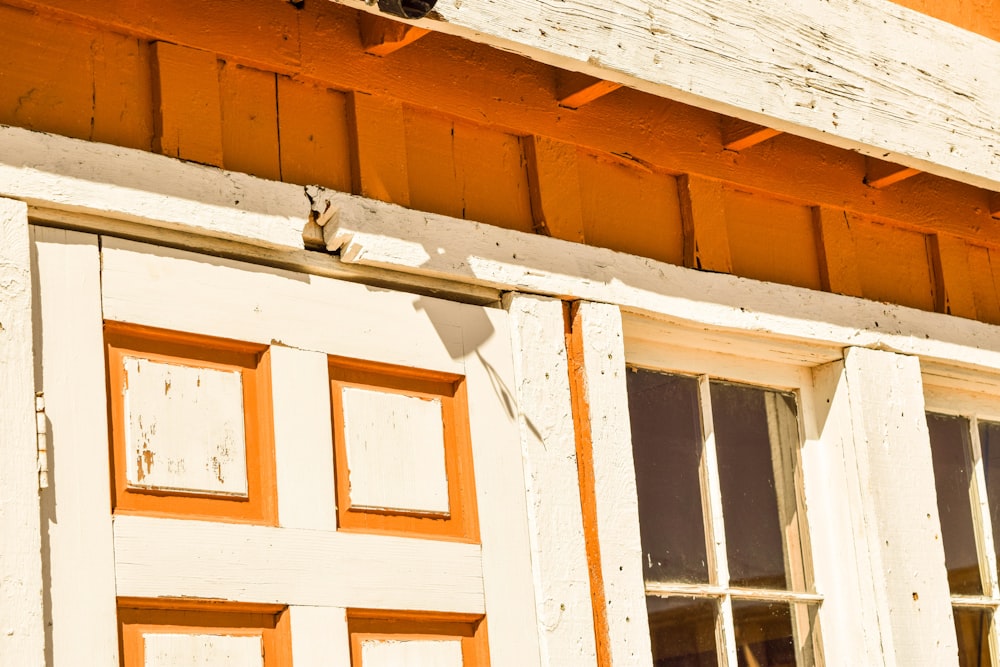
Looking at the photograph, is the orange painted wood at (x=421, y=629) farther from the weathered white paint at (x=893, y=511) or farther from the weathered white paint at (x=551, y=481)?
the weathered white paint at (x=893, y=511)

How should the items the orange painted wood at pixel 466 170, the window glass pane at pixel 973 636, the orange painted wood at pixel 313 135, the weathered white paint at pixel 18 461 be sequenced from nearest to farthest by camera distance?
the weathered white paint at pixel 18 461 < the orange painted wood at pixel 313 135 < the orange painted wood at pixel 466 170 < the window glass pane at pixel 973 636

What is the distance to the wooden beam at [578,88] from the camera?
3.85m

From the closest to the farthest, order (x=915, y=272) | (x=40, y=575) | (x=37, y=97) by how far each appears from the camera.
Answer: (x=40, y=575) < (x=37, y=97) < (x=915, y=272)

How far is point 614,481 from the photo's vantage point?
12.2ft

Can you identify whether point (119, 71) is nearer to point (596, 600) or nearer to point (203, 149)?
point (203, 149)

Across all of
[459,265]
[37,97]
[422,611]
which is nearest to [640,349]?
[459,265]

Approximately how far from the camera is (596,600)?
360cm

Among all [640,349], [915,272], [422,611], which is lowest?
[422,611]

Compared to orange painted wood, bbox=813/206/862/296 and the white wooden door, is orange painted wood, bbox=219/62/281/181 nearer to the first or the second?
the white wooden door

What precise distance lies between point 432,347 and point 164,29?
897 mm

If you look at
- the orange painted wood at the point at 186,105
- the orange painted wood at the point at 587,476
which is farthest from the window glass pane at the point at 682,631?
the orange painted wood at the point at 186,105

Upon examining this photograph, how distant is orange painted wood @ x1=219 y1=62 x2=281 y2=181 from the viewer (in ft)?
11.0

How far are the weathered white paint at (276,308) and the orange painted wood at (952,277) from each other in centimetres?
175

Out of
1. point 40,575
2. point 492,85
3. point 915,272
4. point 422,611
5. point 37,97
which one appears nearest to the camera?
point 40,575
